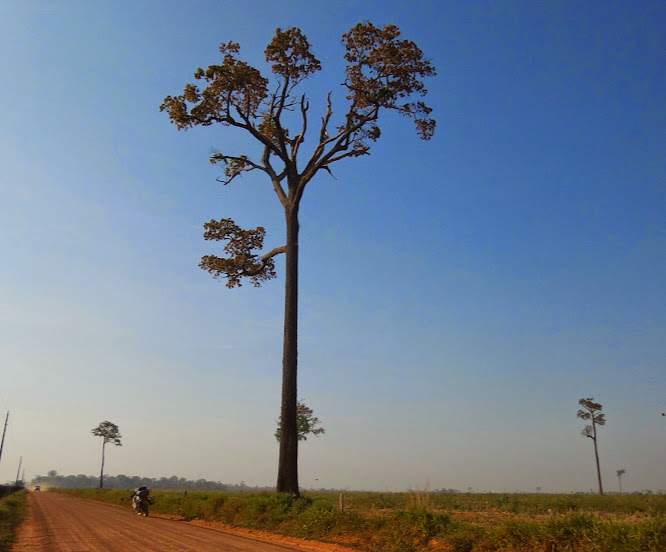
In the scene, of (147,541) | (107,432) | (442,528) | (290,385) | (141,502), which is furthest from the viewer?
(107,432)

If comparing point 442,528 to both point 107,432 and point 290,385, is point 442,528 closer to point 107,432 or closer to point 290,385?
point 290,385

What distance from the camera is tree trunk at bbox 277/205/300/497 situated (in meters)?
15.9

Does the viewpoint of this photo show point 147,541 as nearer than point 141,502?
Yes

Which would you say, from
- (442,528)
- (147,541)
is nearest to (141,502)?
(147,541)

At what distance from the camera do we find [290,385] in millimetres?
16469

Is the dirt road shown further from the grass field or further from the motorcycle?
the motorcycle

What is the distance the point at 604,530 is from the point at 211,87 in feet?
60.3

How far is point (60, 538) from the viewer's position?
13742 millimetres

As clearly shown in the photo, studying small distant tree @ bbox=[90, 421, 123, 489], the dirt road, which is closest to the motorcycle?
the dirt road

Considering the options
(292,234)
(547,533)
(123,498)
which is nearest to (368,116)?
(292,234)

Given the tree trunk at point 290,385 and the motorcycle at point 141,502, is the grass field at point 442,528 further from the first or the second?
the motorcycle at point 141,502

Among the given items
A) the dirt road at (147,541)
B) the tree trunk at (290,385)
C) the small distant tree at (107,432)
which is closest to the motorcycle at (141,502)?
the dirt road at (147,541)

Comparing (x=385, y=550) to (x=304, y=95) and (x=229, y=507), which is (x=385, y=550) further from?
(x=304, y=95)

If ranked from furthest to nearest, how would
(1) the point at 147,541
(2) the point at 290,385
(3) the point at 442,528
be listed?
(2) the point at 290,385, (1) the point at 147,541, (3) the point at 442,528
